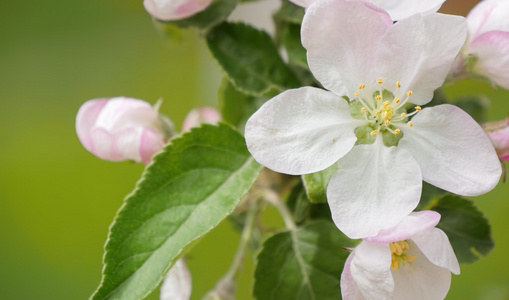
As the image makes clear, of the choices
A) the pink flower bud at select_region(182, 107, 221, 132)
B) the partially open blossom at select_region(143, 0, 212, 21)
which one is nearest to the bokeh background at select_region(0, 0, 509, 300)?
the pink flower bud at select_region(182, 107, 221, 132)

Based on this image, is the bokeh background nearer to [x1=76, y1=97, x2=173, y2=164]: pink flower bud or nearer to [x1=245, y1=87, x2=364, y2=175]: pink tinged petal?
[x1=76, y1=97, x2=173, y2=164]: pink flower bud

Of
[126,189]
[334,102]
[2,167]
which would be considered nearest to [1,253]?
[2,167]

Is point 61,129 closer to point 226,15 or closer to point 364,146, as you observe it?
point 226,15

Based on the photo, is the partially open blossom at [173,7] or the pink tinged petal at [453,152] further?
the partially open blossom at [173,7]

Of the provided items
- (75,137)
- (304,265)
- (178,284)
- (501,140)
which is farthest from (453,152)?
(75,137)

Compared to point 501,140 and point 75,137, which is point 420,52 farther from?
point 75,137

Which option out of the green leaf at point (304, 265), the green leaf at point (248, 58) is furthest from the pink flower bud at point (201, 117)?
the green leaf at point (304, 265)

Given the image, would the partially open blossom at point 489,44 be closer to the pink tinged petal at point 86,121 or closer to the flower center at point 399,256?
the flower center at point 399,256
